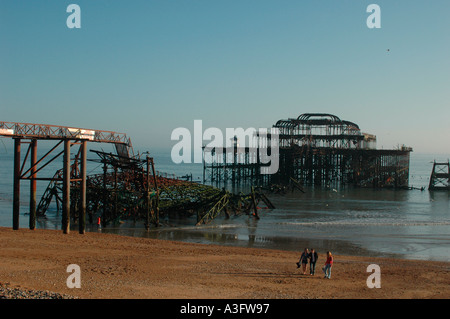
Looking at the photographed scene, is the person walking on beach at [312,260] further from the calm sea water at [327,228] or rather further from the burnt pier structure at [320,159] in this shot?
the burnt pier structure at [320,159]

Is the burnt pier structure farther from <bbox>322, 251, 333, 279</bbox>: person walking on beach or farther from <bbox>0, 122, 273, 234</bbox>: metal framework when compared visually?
<bbox>322, 251, 333, 279</bbox>: person walking on beach

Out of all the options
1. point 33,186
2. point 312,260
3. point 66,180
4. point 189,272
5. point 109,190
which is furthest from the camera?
point 109,190

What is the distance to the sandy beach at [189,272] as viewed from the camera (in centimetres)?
1430

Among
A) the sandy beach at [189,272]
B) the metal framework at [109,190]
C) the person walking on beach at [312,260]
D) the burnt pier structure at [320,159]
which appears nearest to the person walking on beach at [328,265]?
the sandy beach at [189,272]

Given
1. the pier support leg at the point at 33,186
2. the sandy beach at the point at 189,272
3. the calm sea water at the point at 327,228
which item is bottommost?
the calm sea water at the point at 327,228

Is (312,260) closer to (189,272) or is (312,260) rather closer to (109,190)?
(189,272)

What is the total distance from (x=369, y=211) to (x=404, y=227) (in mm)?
9796

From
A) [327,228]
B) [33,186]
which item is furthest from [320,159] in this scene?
[33,186]

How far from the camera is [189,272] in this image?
1725cm

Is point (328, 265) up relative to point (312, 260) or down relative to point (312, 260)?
down

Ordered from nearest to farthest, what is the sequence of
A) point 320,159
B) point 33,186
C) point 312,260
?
1. point 312,260
2. point 33,186
3. point 320,159

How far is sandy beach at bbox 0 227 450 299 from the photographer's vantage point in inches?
563

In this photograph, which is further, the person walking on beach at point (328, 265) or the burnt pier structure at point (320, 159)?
the burnt pier structure at point (320, 159)
